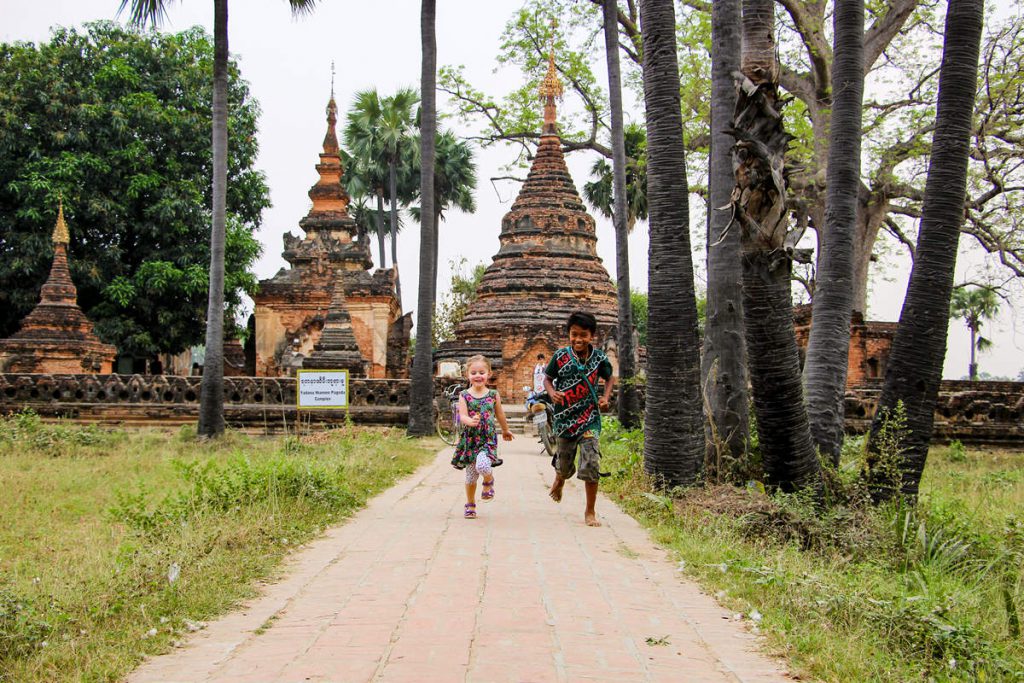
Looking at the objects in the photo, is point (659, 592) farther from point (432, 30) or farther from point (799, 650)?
point (432, 30)

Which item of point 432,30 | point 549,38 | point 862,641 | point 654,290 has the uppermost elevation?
point 549,38

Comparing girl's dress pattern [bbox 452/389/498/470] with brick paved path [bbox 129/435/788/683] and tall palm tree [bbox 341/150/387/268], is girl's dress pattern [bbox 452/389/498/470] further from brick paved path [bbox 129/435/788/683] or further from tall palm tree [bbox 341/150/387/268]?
tall palm tree [bbox 341/150/387/268]

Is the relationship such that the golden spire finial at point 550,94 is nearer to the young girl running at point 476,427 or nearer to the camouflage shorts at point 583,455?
the young girl running at point 476,427

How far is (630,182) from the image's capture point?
112 feet

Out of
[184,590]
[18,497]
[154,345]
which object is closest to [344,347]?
[154,345]

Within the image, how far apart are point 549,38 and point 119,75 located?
13.0m

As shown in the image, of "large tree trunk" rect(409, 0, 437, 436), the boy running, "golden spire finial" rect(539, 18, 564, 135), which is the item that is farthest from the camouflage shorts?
"golden spire finial" rect(539, 18, 564, 135)

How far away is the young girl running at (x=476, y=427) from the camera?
25.5 feet

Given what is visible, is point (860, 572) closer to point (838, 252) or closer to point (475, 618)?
point (475, 618)

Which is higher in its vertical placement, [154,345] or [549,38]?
[549,38]

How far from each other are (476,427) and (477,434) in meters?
0.08

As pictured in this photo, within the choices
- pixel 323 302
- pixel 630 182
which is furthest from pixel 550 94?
pixel 323 302

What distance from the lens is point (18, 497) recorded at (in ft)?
A: 32.4

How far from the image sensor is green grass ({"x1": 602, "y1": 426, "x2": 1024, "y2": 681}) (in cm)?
434
